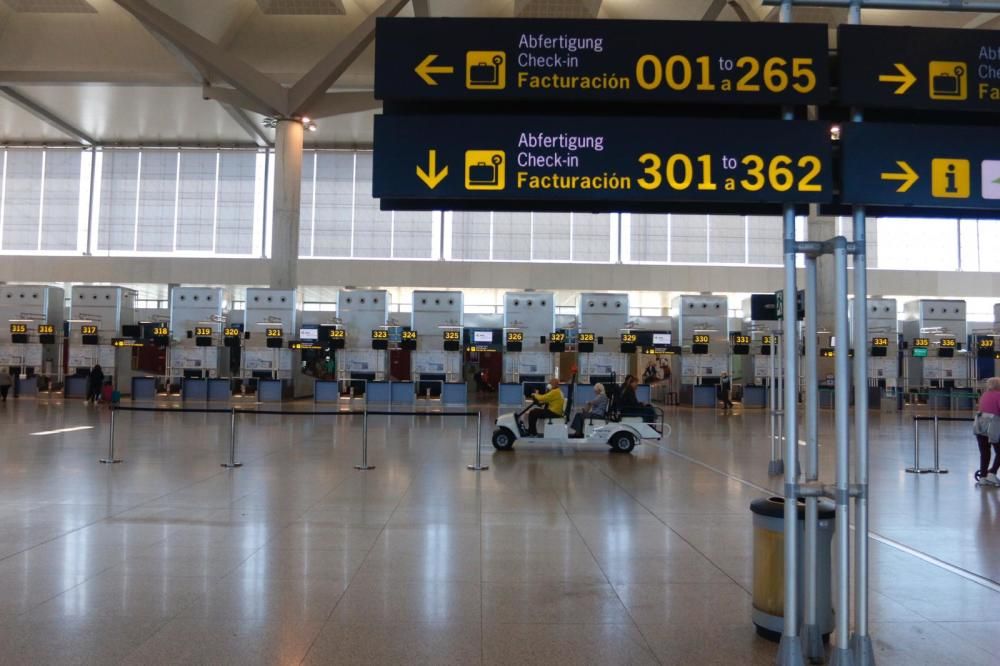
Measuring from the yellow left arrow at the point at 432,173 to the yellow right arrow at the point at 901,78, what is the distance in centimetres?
283

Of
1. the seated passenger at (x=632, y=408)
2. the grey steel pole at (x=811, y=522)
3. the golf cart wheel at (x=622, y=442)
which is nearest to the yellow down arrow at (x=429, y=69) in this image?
the grey steel pole at (x=811, y=522)

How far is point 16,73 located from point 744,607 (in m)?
38.5

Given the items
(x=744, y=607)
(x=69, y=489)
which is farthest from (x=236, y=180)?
(x=744, y=607)

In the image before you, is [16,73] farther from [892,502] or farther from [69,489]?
[892,502]

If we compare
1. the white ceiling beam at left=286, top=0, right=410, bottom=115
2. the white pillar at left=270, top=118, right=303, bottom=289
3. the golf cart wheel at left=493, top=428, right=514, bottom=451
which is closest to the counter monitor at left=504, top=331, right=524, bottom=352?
the white pillar at left=270, top=118, right=303, bottom=289

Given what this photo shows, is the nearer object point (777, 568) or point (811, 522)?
point (811, 522)

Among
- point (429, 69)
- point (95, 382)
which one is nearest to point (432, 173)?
point (429, 69)

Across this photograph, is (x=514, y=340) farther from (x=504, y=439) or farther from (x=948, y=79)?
(x=948, y=79)

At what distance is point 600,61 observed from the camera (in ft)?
15.9

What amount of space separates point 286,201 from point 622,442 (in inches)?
908

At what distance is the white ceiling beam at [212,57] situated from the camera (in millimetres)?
27844

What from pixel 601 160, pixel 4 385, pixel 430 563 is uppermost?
pixel 601 160

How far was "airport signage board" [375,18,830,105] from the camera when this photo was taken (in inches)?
186

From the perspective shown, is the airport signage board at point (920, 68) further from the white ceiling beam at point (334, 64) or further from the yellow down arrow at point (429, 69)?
the white ceiling beam at point (334, 64)
